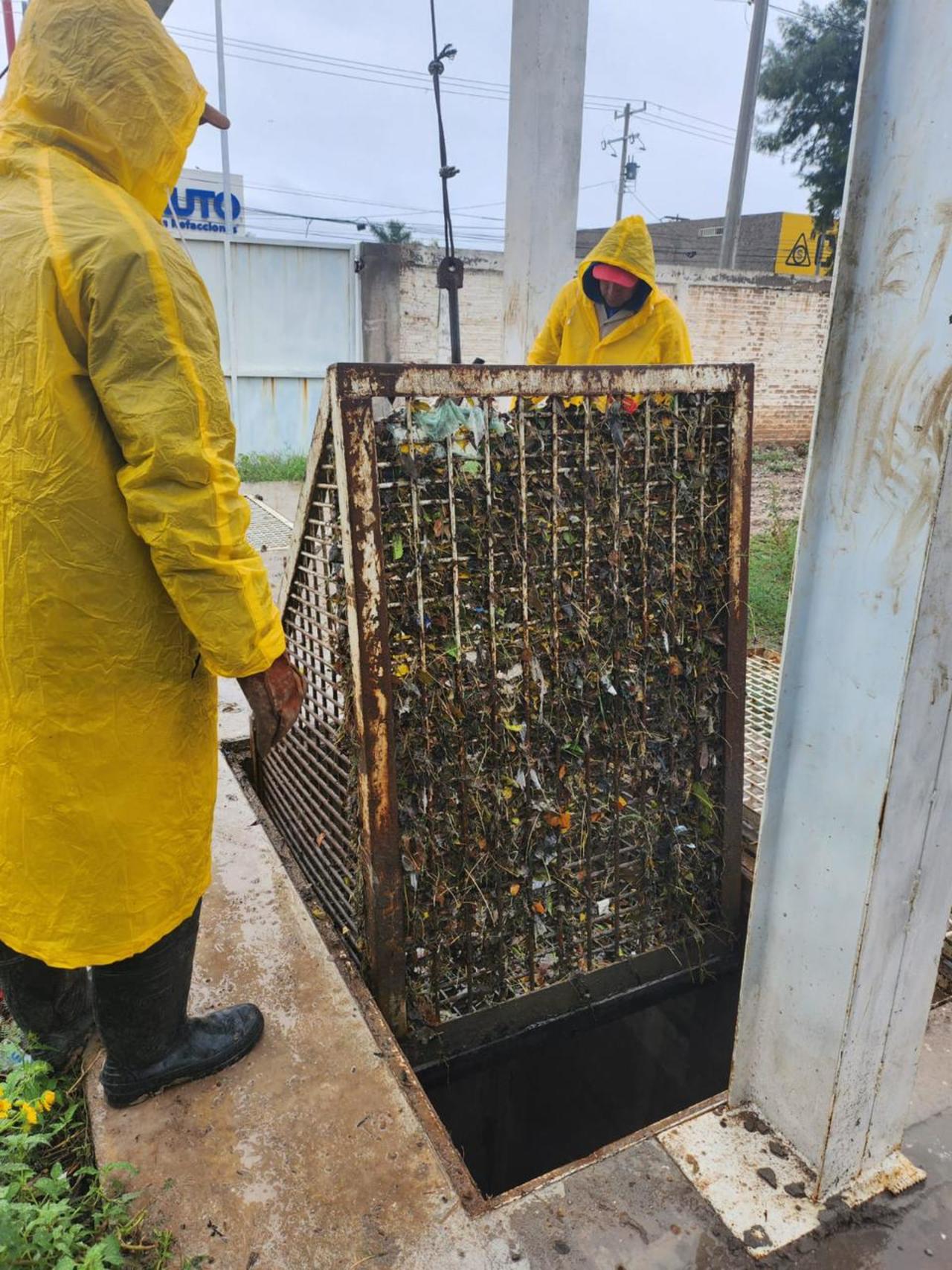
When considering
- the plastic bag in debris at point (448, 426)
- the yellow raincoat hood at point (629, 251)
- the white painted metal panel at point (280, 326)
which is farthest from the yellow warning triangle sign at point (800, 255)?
the plastic bag in debris at point (448, 426)

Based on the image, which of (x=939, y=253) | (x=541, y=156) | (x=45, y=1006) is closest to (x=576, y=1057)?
(x=45, y=1006)

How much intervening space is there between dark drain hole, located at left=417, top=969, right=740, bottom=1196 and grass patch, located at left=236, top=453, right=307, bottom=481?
8.66 metres

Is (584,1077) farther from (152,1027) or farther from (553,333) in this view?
(553,333)

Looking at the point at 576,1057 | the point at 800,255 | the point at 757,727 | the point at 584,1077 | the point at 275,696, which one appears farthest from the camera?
the point at 800,255

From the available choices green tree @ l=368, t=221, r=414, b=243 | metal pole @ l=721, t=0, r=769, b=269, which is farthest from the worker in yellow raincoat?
green tree @ l=368, t=221, r=414, b=243

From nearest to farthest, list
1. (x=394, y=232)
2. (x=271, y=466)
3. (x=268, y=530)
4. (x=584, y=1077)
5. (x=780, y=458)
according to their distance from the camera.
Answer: (x=584, y=1077), (x=268, y=530), (x=271, y=466), (x=780, y=458), (x=394, y=232)

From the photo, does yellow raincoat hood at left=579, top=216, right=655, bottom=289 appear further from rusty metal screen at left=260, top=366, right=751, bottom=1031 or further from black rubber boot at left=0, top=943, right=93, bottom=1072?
black rubber boot at left=0, top=943, right=93, bottom=1072

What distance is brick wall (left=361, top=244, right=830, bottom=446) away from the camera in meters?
11.3

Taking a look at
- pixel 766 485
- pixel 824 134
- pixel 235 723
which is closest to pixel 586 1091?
pixel 235 723

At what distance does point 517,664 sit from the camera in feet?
6.49

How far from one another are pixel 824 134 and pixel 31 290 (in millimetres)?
10716

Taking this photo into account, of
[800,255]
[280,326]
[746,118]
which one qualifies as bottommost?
[280,326]

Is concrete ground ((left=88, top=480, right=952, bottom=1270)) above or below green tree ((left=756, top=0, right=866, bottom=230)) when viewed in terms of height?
below

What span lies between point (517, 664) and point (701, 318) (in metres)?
12.6
